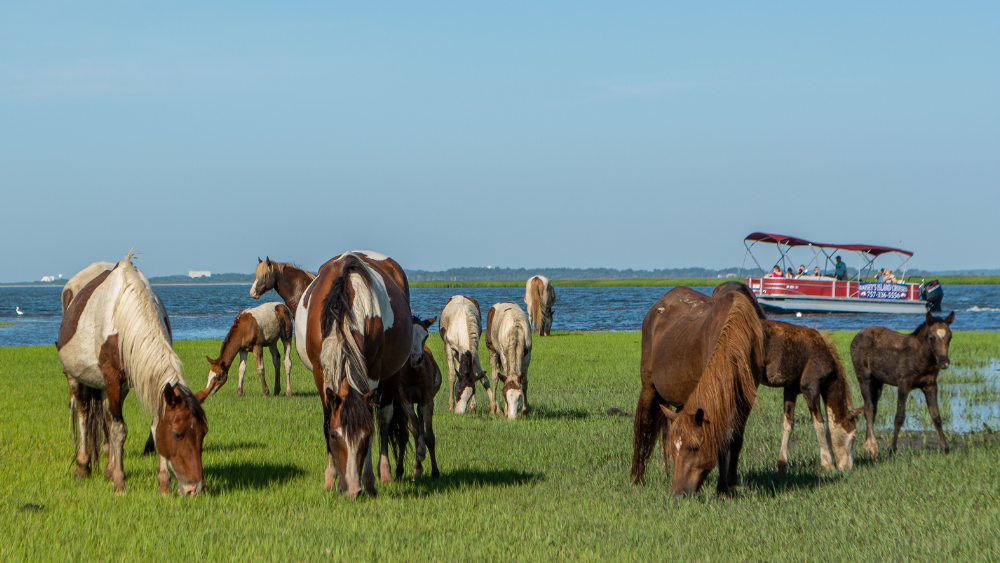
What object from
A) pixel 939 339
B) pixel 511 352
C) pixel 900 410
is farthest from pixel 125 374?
pixel 939 339

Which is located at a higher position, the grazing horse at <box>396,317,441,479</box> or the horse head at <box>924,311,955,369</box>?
the horse head at <box>924,311,955,369</box>

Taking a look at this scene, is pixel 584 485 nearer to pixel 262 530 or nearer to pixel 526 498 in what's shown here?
pixel 526 498

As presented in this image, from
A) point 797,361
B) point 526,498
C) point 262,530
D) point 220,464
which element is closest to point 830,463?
point 797,361

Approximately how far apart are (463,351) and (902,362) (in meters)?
6.33

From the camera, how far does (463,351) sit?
1279 centimetres

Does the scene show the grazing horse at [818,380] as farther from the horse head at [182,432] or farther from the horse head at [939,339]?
the horse head at [182,432]

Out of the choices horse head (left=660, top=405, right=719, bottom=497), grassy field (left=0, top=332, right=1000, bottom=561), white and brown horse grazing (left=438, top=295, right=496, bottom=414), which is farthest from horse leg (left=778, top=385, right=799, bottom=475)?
white and brown horse grazing (left=438, top=295, right=496, bottom=414)

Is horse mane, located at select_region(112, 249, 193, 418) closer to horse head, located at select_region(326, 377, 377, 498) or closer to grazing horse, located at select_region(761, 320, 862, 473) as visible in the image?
horse head, located at select_region(326, 377, 377, 498)

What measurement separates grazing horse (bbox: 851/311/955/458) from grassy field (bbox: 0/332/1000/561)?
472 mm

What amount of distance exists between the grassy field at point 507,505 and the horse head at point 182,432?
0.24 meters

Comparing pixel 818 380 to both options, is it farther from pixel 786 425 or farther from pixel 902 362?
pixel 902 362

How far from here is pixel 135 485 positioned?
22.8 ft

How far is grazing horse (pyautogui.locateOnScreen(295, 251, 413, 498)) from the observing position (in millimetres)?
5746

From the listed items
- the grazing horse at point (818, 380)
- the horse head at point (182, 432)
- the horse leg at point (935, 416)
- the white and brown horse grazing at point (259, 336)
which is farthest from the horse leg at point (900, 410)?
the white and brown horse grazing at point (259, 336)
